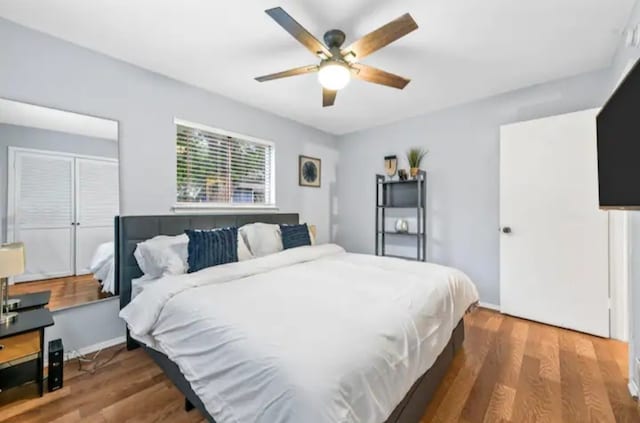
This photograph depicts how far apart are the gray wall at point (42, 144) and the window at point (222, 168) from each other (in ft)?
2.20

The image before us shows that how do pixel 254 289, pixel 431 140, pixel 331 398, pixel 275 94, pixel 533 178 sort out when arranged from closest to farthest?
pixel 331 398 → pixel 254 289 → pixel 533 178 → pixel 275 94 → pixel 431 140

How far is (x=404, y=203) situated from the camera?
4.12m

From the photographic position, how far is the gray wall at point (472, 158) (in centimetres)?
298

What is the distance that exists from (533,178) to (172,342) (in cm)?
348

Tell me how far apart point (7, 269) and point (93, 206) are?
2.55 feet

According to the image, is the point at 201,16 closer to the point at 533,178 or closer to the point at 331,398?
the point at 331,398

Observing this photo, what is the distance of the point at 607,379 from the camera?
1.98 meters

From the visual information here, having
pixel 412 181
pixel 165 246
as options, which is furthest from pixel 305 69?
pixel 412 181

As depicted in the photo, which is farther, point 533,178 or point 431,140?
point 431,140

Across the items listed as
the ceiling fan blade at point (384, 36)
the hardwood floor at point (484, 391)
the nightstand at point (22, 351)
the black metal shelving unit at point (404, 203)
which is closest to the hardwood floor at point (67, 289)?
the nightstand at point (22, 351)

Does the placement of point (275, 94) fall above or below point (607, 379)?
above

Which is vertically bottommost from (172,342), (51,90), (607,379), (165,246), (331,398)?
(607,379)

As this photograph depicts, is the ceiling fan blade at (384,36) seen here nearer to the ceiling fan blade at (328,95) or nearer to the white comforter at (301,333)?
the ceiling fan blade at (328,95)

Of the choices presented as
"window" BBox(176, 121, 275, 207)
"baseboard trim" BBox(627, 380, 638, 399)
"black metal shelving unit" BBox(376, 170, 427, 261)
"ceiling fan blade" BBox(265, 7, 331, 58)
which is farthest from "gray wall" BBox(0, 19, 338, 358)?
"baseboard trim" BBox(627, 380, 638, 399)
